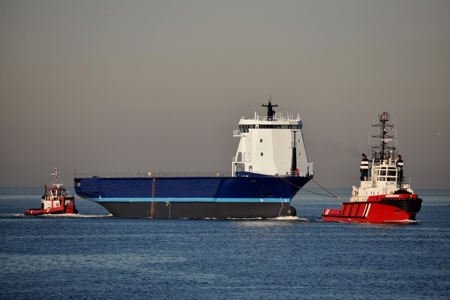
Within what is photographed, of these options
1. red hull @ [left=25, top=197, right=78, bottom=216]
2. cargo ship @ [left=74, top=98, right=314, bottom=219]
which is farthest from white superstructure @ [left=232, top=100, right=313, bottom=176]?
red hull @ [left=25, top=197, right=78, bottom=216]

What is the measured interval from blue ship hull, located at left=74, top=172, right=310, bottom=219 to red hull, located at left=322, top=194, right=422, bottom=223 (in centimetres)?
502

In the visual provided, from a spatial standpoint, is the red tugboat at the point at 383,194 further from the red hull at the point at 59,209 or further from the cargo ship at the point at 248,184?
the red hull at the point at 59,209

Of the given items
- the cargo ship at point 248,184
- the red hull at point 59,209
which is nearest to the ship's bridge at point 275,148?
the cargo ship at point 248,184

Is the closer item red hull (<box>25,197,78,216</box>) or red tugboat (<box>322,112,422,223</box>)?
red tugboat (<box>322,112,422,223</box>)

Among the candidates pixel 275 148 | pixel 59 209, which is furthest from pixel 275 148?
pixel 59 209

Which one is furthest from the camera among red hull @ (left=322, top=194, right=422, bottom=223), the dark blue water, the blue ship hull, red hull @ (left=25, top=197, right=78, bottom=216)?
red hull @ (left=25, top=197, right=78, bottom=216)

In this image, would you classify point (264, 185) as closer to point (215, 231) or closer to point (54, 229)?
point (215, 231)

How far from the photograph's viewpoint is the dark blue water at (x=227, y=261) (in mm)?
39656

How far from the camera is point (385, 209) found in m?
70.1

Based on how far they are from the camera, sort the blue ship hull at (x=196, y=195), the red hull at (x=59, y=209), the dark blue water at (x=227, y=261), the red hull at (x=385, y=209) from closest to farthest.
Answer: the dark blue water at (x=227, y=261) → the red hull at (x=385, y=209) → the blue ship hull at (x=196, y=195) → the red hull at (x=59, y=209)

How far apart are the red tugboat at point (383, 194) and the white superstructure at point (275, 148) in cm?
544

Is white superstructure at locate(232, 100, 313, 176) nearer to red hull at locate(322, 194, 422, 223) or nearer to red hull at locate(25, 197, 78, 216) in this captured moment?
red hull at locate(322, 194, 422, 223)

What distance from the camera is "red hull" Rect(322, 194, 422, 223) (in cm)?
6850

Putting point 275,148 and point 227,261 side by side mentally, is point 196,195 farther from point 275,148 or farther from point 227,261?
point 227,261
